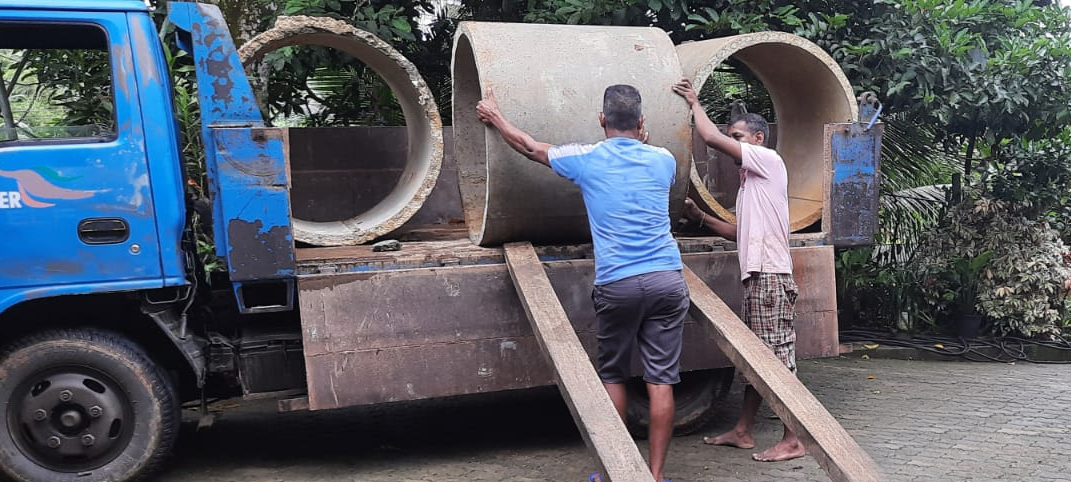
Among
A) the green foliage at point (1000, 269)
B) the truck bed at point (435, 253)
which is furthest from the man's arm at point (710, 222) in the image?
the green foliage at point (1000, 269)

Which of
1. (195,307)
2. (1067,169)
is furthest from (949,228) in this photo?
(195,307)

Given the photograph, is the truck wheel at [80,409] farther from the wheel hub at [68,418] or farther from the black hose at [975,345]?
the black hose at [975,345]

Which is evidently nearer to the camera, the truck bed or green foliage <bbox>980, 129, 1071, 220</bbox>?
the truck bed

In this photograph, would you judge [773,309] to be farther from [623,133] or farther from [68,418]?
[68,418]

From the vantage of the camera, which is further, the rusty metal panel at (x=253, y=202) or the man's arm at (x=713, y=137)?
the man's arm at (x=713, y=137)

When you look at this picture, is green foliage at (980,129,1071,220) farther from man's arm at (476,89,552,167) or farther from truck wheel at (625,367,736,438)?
man's arm at (476,89,552,167)

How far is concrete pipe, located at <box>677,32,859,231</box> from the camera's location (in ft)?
17.0

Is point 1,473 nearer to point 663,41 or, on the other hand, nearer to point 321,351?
point 321,351

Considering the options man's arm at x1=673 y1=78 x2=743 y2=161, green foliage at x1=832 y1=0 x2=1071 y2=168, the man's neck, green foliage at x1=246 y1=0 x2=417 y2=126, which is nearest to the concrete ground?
man's arm at x1=673 y1=78 x2=743 y2=161

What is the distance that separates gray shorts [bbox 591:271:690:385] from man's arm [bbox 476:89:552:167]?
2.06 ft

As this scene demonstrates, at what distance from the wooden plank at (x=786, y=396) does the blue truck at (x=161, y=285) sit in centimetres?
86

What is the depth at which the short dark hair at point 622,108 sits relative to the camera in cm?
387

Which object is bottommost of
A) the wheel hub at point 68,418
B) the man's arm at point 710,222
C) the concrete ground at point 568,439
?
the concrete ground at point 568,439

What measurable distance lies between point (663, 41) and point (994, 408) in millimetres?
3099
